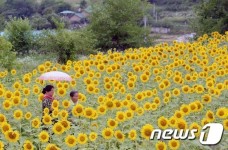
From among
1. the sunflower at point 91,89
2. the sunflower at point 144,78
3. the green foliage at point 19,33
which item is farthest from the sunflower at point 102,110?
the green foliage at point 19,33

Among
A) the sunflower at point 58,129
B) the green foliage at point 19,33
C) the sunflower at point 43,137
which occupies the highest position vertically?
the green foliage at point 19,33

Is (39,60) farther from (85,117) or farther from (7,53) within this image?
(85,117)

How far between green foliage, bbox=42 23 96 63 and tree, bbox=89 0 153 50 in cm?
123

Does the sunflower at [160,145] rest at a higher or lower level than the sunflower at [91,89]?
lower

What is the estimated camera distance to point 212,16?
18953mm

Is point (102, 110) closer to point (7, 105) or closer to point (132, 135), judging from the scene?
point (132, 135)

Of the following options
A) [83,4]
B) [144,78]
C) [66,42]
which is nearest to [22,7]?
[83,4]

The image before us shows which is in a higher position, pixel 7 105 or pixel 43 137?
pixel 7 105

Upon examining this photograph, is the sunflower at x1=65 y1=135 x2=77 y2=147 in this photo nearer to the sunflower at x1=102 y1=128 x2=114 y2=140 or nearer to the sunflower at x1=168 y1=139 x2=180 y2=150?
the sunflower at x1=102 y1=128 x2=114 y2=140

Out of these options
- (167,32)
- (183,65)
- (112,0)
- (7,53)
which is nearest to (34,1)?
(167,32)

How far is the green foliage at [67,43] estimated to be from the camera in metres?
18.0

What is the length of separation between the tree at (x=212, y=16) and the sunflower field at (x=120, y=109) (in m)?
8.88

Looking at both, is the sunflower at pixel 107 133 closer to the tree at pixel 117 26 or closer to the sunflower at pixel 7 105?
the sunflower at pixel 7 105

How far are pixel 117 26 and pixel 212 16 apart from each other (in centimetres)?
418
